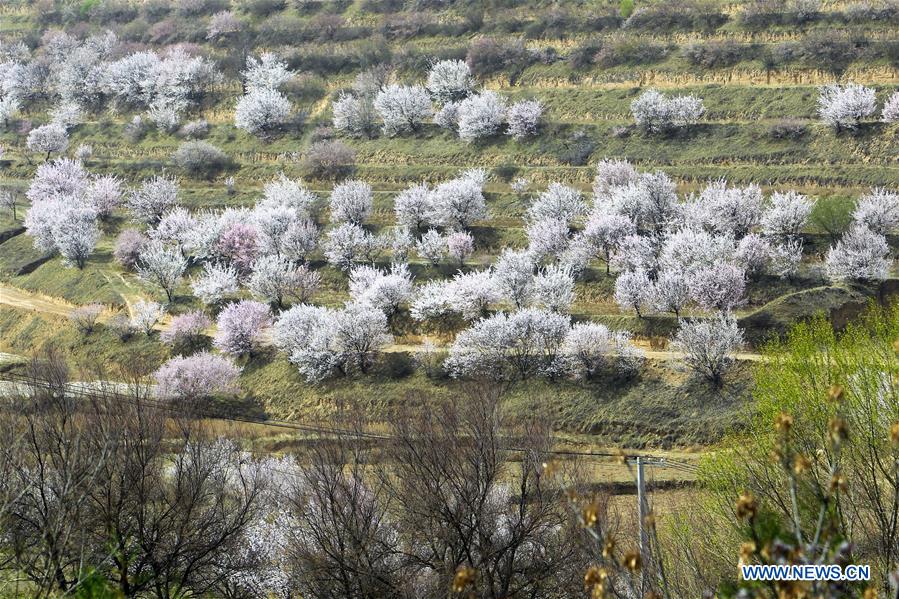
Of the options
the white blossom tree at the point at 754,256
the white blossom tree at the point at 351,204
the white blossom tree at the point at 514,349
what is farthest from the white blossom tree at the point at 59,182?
the white blossom tree at the point at 754,256

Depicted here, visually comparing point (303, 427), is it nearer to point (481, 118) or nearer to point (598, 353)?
point (598, 353)

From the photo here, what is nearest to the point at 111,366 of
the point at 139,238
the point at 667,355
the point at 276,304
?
the point at 276,304

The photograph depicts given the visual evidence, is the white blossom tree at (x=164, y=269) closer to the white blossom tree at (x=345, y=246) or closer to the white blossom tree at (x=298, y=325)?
the white blossom tree at (x=345, y=246)

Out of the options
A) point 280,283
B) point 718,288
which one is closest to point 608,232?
point 718,288

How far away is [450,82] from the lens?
7850 centimetres

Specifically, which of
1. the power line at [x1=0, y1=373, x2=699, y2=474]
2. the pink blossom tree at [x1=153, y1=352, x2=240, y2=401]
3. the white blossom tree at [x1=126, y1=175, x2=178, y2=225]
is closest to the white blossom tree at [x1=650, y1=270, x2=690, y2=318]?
the power line at [x1=0, y1=373, x2=699, y2=474]

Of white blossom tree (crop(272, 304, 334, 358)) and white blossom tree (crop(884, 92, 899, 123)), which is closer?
white blossom tree (crop(272, 304, 334, 358))

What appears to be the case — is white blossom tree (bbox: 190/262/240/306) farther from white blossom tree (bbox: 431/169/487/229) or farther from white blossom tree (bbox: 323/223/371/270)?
white blossom tree (bbox: 431/169/487/229)

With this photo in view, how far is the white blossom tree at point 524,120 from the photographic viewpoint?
230 feet

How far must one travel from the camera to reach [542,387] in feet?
148

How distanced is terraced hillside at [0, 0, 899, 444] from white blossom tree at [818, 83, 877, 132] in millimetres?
696

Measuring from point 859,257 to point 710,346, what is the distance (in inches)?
435

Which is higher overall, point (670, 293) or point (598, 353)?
point (670, 293)

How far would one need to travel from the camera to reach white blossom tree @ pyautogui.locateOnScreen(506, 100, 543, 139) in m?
70.1
